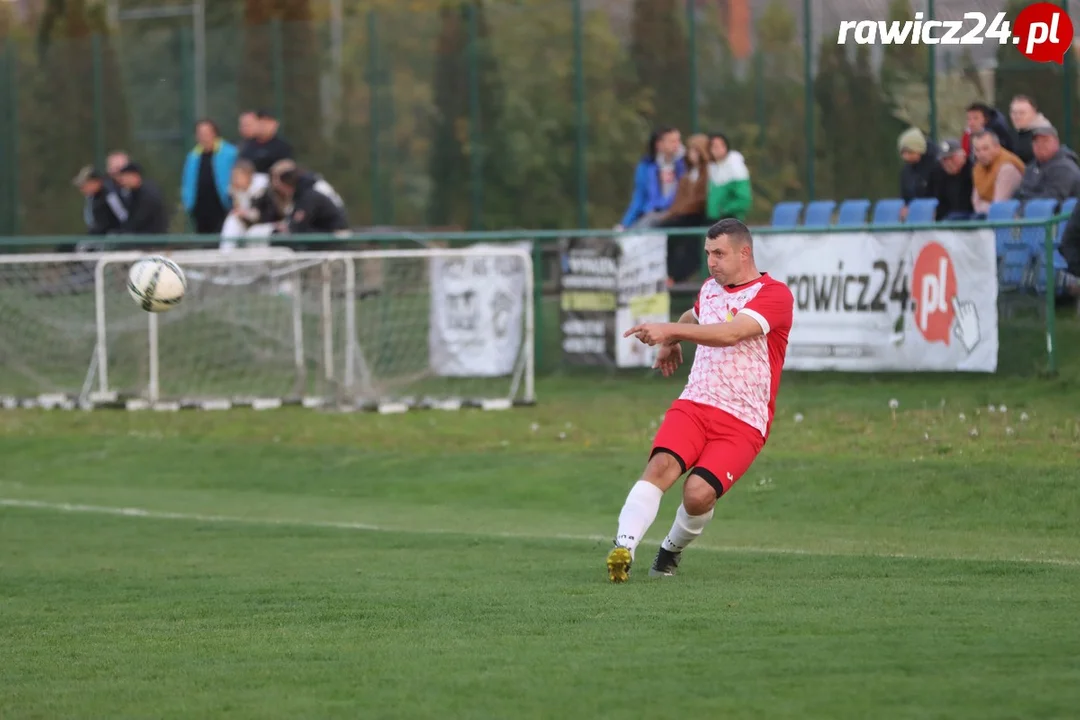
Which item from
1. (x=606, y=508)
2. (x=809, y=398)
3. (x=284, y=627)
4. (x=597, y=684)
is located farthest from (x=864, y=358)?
(x=597, y=684)

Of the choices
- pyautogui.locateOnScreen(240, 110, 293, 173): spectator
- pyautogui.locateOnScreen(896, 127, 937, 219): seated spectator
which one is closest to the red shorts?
pyautogui.locateOnScreen(896, 127, 937, 219): seated spectator

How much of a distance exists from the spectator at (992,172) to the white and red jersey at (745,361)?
9644mm

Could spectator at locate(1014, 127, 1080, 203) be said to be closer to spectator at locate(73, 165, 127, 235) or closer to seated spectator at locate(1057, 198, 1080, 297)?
seated spectator at locate(1057, 198, 1080, 297)

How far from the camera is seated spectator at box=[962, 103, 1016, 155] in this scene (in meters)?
18.9

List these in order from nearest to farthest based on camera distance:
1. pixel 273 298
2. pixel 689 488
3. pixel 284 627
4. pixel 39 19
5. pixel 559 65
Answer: pixel 284 627 → pixel 689 488 → pixel 273 298 → pixel 559 65 → pixel 39 19

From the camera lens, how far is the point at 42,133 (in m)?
35.2

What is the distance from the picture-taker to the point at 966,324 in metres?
17.2

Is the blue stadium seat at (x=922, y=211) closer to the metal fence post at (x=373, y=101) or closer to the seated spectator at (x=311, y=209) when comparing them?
the seated spectator at (x=311, y=209)

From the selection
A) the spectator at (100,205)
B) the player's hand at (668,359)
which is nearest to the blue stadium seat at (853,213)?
the spectator at (100,205)

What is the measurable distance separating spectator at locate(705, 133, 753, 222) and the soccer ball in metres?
7.61

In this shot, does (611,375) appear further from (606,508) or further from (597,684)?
(597,684)

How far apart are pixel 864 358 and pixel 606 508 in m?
4.57

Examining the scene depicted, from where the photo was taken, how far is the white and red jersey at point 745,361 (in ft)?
31.1

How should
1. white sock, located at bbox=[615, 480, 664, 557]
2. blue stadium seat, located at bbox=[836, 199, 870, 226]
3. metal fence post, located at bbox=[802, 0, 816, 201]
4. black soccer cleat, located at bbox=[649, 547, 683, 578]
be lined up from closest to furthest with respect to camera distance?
white sock, located at bbox=[615, 480, 664, 557] → black soccer cleat, located at bbox=[649, 547, 683, 578] → blue stadium seat, located at bbox=[836, 199, 870, 226] → metal fence post, located at bbox=[802, 0, 816, 201]
